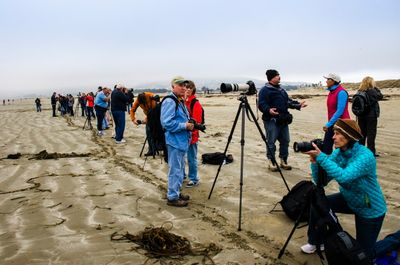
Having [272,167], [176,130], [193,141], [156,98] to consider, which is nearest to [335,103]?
[272,167]

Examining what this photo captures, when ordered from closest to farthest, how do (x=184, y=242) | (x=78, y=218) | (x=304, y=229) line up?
(x=184, y=242) → (x=304, y=229) → (x=78, y=218)

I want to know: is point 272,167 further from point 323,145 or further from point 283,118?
point 323,145

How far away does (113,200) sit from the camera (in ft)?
16.6

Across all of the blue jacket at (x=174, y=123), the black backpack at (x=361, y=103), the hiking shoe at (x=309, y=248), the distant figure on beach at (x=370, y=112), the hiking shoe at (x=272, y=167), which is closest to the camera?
the hiking shoe at (x=309, y=248)

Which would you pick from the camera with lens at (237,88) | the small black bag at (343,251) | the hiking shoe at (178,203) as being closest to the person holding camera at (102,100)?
the hiking shoe at (178,203)

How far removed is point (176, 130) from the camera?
4602mm

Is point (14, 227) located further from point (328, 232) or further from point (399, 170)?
point (399, 170)

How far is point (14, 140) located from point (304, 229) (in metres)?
11.0

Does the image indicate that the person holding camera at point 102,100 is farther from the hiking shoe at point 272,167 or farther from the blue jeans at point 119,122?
the hiking shoe at point 272,167

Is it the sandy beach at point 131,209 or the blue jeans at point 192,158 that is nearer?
the sandy beach at point 131,209

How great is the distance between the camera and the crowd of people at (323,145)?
3.06 m

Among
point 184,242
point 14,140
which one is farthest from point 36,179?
point 14,140

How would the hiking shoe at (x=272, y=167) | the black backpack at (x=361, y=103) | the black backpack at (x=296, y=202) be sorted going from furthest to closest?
1. the black backpack at (x=361, y=103)
2. the hiking shoe at (x=272, y=167)
3. the black backpack at (x=296, y=202)

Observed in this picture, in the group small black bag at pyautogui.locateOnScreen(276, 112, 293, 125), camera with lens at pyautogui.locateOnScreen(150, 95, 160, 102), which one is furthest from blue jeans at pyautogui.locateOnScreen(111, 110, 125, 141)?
small black bag at pyautogui.locateOnScreen(276, 112, 293, 125)
